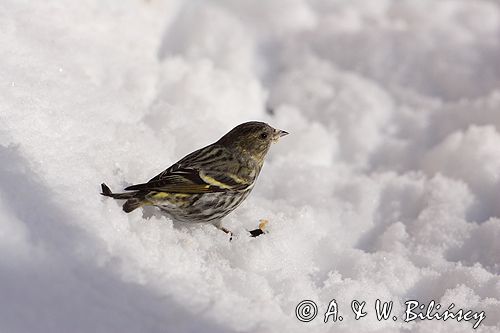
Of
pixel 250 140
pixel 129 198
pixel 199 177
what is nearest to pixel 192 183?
pixel 199 177

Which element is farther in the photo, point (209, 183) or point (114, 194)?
point (209, 183)

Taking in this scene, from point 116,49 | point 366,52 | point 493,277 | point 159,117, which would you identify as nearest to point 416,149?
point 366,52

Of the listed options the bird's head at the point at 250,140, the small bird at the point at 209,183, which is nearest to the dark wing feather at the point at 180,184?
the small bird at the point at 209,183

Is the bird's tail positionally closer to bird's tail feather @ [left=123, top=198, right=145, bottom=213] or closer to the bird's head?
bird's tail feather @ [left=123, top=198, right=145, bottom=213]

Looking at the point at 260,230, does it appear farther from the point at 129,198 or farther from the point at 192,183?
the point at 129,198

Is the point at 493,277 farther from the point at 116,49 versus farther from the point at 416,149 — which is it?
the point at 116,49

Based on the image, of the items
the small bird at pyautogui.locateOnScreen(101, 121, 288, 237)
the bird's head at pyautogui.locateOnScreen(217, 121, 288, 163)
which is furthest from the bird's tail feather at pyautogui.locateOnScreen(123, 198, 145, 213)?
the bird's head at pyautogui.locateOnScreen(217, 121, 288, 163)
